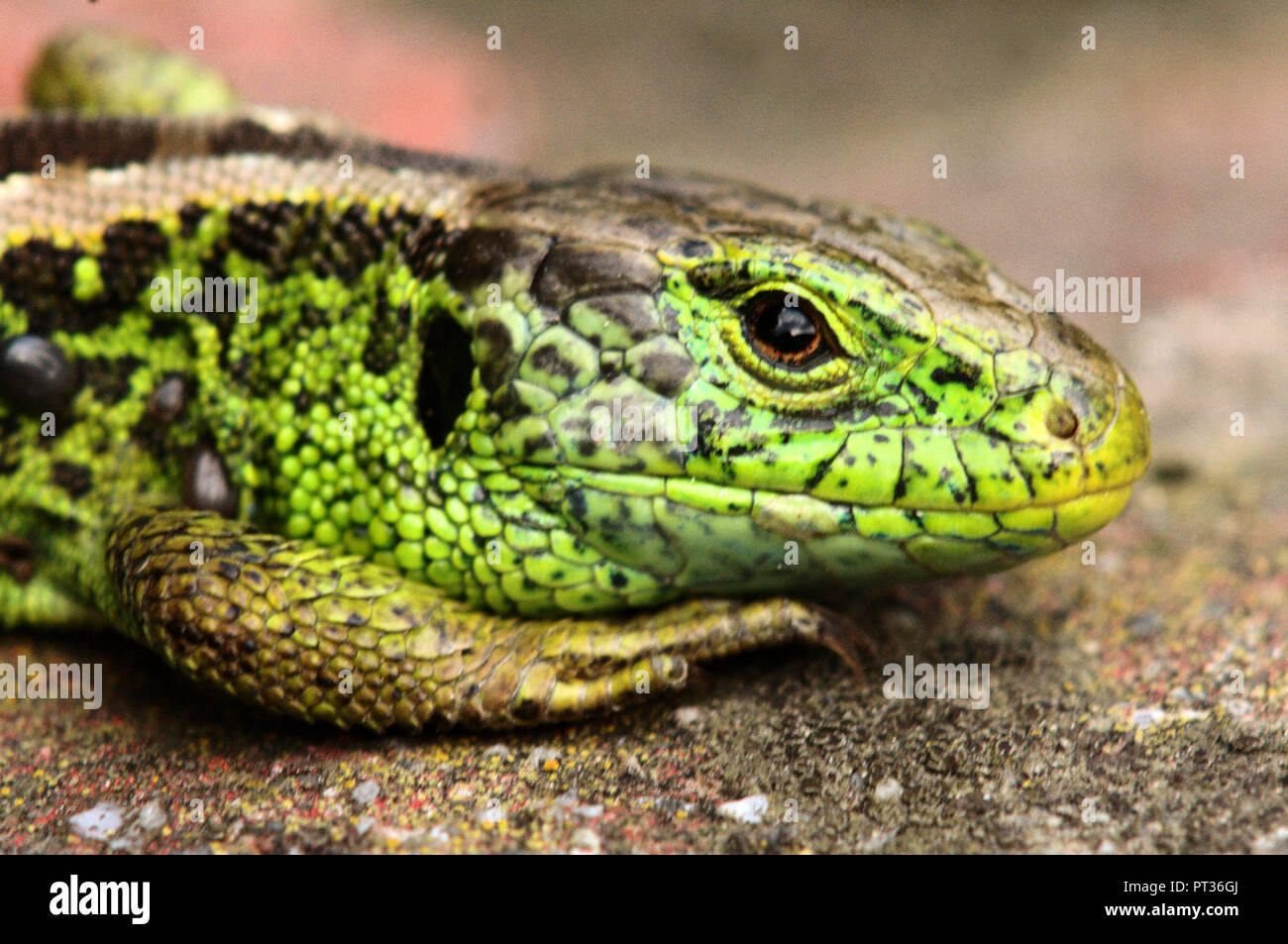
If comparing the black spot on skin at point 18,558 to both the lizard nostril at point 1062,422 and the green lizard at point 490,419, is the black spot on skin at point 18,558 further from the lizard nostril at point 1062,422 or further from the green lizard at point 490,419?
the lizard nostril at point 1062,422

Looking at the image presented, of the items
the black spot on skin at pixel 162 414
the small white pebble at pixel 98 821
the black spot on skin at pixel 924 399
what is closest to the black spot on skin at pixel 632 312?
the black spot on skin at pixel 924 399

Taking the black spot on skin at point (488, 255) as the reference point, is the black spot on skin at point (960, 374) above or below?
below

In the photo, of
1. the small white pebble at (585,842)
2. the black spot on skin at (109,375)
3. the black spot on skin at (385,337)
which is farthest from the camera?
the black spot on skin at (109,375)

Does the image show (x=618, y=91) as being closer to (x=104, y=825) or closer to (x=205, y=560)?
(x=205, y=560)

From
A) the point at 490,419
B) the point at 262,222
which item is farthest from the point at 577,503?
the point at 262,222

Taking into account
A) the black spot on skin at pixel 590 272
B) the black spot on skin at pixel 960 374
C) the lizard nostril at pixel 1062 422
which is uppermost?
the black spot on skin at pixel 590 272

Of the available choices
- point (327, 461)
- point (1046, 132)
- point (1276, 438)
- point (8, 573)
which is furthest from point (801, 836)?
point (1046, 132)

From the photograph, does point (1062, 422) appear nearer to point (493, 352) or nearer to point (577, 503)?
point (577, 503)

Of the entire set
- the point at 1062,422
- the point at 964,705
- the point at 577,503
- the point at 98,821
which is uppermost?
the point at 1062,422
